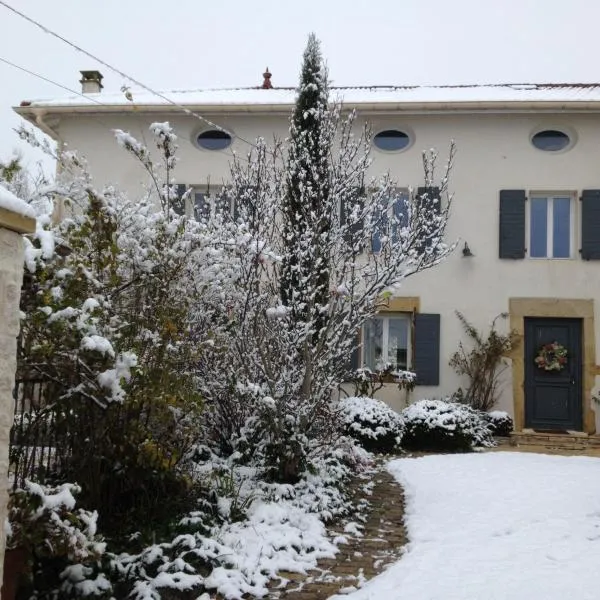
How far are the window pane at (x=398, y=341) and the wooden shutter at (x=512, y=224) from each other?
1999 millimetres

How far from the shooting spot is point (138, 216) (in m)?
4.66

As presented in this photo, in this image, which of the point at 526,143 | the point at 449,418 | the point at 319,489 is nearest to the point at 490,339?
the point at 449,418

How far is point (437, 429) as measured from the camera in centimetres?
856

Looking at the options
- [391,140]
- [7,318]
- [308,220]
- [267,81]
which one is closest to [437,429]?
[308,220]

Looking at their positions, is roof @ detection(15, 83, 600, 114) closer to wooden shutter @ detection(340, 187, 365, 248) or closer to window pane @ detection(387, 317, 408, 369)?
window pane @ detection(387, 317, 408, 369)

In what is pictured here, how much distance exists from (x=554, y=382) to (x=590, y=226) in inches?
102

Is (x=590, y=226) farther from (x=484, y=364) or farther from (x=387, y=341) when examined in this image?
(x=387, y=341)

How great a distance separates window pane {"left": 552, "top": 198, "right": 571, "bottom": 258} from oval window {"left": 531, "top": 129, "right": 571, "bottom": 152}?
2.87 ft

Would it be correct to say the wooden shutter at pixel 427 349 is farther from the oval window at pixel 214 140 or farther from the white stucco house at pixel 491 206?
the oval window at pixel 214 140

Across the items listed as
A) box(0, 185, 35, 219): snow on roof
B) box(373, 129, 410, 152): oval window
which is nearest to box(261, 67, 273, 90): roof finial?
box(373, 129, 410, 152): oval window

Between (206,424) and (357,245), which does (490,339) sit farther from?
(206,424)

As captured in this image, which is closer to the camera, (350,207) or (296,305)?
(296,305)

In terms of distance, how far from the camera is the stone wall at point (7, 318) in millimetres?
2439

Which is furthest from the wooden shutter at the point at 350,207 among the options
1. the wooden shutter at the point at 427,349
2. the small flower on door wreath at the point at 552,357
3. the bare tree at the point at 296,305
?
the small flower on door wreath at the point at 552,357
